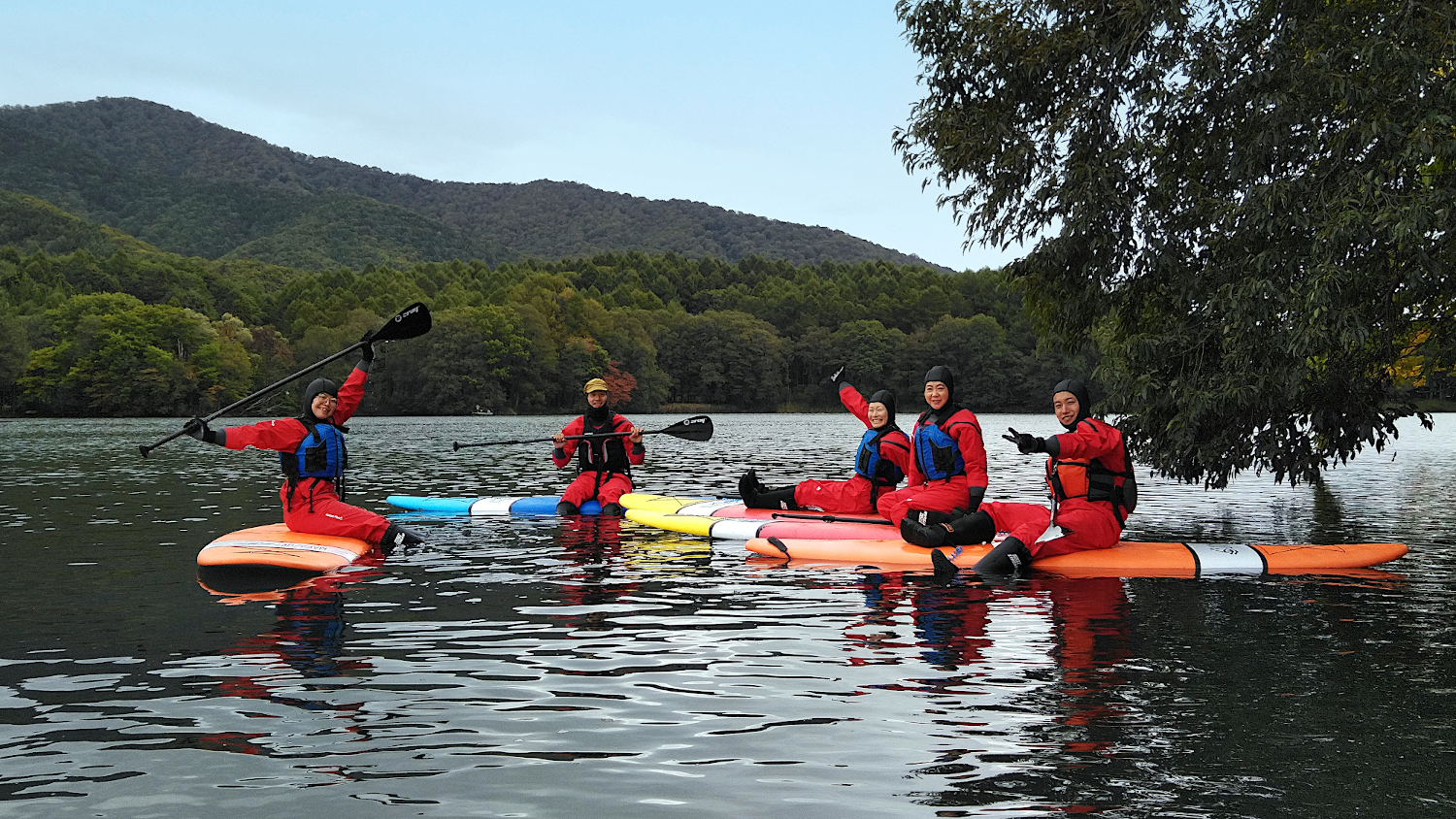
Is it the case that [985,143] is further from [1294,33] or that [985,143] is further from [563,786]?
[563,786]

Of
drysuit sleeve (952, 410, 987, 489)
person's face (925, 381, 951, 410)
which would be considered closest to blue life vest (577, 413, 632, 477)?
person's face (925, 381, 951, 410)

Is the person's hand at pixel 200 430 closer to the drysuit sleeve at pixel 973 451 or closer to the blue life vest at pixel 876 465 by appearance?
the blue life vest at pixel 876 465

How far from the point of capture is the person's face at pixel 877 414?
38.5 ft

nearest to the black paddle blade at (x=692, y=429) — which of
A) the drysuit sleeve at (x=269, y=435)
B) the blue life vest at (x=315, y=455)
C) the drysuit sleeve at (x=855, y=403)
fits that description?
the drysuit sleeve at (x=855, y=403)

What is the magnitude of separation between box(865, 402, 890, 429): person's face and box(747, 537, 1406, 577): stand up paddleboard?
139 cm

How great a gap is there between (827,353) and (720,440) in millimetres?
65711

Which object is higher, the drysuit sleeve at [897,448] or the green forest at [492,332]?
the green forest at [492,332]

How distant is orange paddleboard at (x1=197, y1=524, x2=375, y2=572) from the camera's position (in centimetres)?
983

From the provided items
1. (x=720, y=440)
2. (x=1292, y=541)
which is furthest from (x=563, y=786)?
(x=720, y=440)

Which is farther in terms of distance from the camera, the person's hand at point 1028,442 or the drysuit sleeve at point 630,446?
the drysuit sleeve at point 630,446

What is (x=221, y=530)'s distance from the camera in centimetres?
1412

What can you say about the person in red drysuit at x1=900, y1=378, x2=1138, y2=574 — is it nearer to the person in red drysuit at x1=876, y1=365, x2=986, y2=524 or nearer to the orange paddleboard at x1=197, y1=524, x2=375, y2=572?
the person in red drysuit at x1=876, y1=365, x2=986, y2=524

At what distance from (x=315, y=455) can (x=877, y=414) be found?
552cm

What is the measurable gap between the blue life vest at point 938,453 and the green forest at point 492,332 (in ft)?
189
